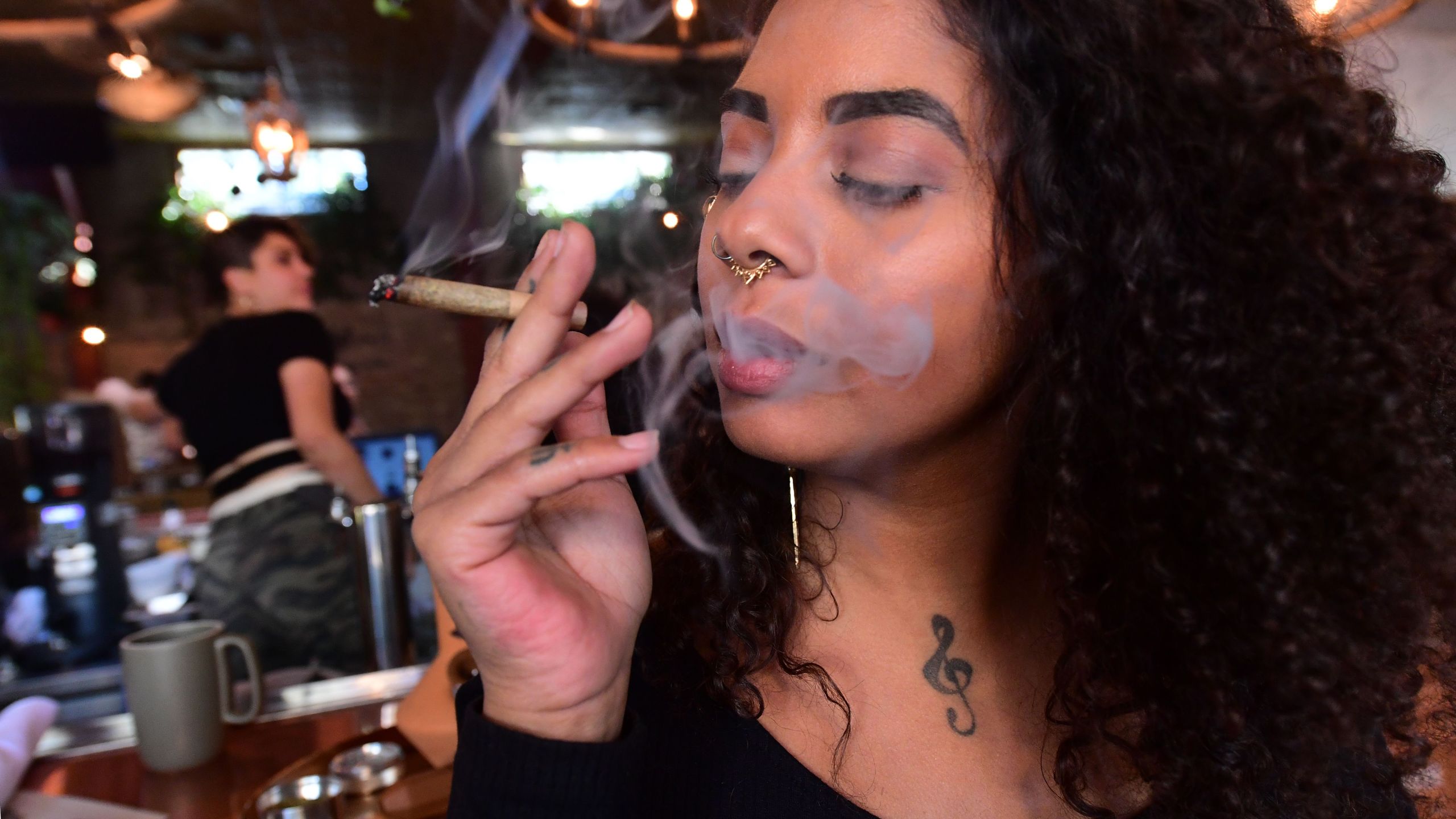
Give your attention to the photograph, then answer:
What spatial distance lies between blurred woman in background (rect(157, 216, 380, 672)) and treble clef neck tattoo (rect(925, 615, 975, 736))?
99.5 inches

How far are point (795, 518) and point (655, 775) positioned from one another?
1.29 ft

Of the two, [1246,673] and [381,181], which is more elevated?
[381,181]

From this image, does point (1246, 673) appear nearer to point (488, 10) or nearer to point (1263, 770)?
point (1263, 770)

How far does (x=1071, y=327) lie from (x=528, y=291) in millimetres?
679

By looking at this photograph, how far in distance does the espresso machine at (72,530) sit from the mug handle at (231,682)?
9.67ft

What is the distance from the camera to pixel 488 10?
4.86m

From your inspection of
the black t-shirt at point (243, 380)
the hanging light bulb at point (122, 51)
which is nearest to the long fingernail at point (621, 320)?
the black t-shirt at point (243, 380)

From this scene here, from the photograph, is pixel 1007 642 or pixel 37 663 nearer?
pixel 1007 642

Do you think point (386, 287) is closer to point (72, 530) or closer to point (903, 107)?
point (903, 107)

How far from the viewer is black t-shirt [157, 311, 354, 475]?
3279 millimetres

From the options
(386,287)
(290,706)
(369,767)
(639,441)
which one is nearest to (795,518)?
(639,441)

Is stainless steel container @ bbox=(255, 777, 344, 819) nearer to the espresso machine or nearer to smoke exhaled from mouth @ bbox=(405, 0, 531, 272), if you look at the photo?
the espresso machine

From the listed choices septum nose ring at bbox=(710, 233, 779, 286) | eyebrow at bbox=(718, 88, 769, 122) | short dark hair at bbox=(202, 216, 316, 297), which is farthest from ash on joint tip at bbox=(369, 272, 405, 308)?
short dark hair at bbox=(202, 216, 316, 297)

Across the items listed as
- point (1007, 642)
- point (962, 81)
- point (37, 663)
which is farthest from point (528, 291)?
point (37, 663)
